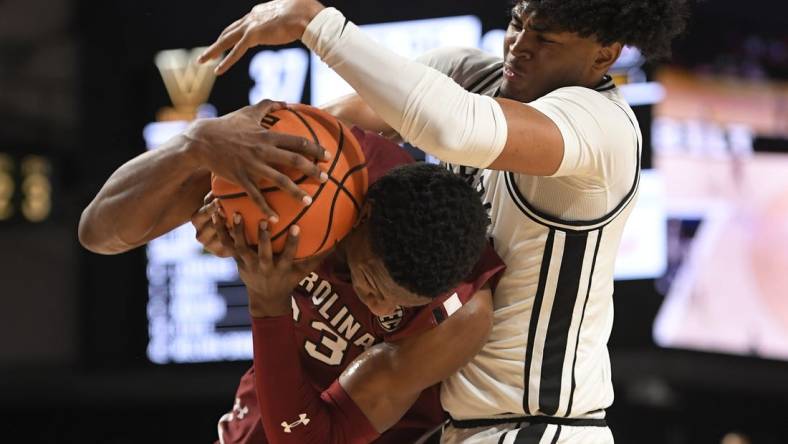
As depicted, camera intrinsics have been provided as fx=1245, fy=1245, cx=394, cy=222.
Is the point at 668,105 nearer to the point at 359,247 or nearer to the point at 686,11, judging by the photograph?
the point at 686,11

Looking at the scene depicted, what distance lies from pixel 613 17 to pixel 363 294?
86 centimetres

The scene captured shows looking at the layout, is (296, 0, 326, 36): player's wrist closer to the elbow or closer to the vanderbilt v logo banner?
the elbow

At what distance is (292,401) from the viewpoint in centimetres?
296

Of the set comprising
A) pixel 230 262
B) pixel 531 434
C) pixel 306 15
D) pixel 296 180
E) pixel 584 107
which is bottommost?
pixel 531 434

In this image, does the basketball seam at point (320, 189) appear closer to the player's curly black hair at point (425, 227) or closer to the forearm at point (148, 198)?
the player's curly black hair at point (425, 227)

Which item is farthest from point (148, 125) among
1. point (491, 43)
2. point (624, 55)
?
point (624, 55)

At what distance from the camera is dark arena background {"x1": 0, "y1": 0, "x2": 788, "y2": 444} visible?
656cm

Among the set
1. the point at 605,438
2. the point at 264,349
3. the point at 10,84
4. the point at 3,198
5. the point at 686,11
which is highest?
the point at 10,84

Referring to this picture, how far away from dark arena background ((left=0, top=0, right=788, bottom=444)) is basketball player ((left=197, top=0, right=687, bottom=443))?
3450mm

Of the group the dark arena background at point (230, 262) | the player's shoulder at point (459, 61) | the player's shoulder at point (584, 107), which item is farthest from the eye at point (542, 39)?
the dark arena background at point (230, 262)

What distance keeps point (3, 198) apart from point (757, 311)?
4.41 m

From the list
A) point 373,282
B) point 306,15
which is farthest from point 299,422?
point 306,15

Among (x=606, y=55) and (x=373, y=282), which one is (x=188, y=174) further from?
(x=606, y=55)

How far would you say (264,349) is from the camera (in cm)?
291
